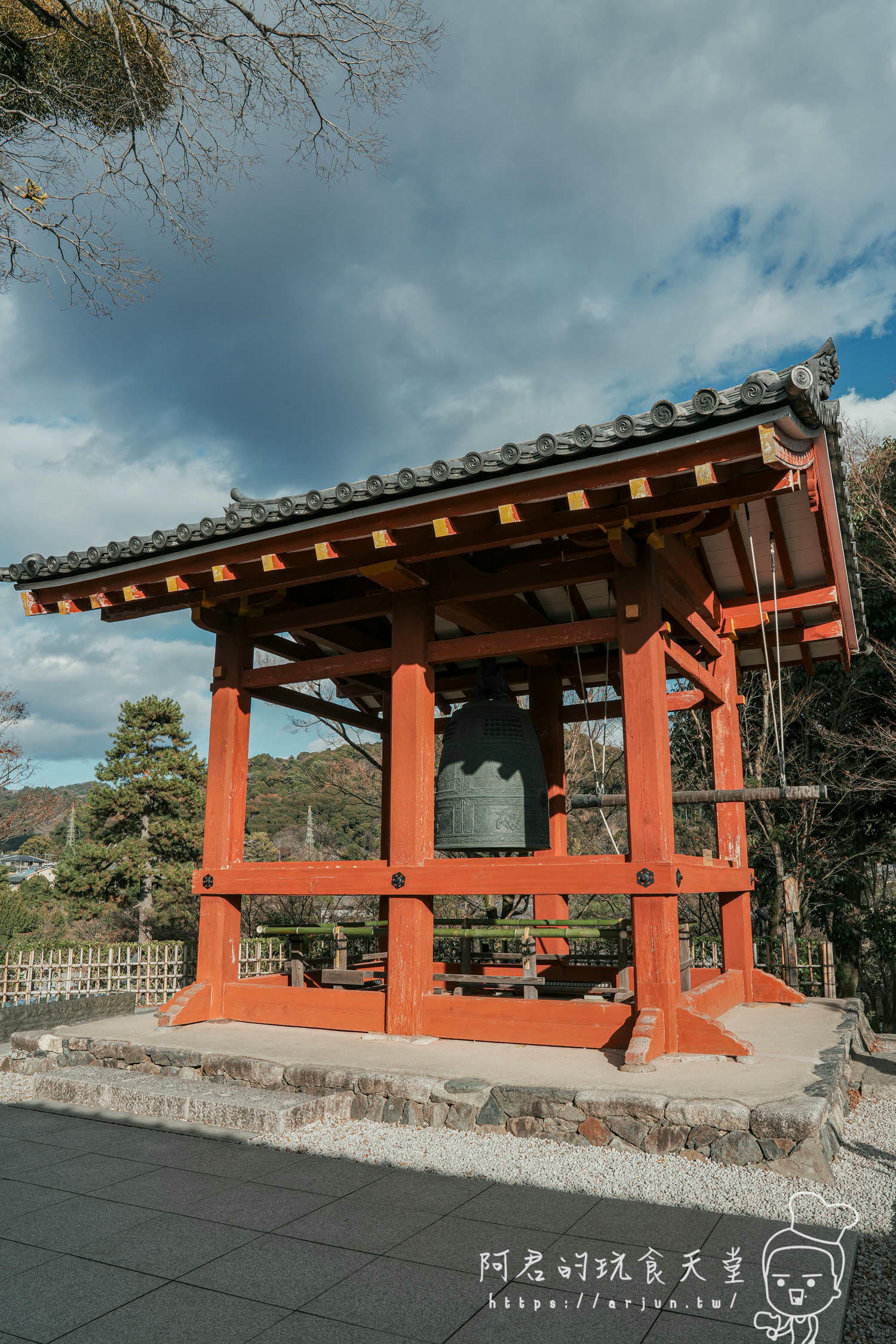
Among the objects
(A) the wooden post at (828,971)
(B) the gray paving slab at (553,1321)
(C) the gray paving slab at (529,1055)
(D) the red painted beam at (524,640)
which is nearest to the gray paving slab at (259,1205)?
(B) the gray paving slab at (553,1321)

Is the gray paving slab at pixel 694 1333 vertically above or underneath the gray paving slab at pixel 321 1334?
underneath

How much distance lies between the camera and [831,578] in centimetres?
794

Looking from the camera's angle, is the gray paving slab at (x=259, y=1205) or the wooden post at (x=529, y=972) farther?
the wooden post at (x=529, y=972)

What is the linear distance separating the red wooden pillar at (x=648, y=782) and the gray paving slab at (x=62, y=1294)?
138 inches

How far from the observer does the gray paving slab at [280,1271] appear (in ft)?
8.98

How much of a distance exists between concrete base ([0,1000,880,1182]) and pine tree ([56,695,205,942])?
17538 mm

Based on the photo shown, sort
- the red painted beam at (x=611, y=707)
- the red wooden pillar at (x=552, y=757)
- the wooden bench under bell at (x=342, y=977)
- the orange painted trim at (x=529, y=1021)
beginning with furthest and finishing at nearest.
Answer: the red wooden pillar at (x=552, y=757)
the red painted beam at (x=611, y=707)
the wooden bench under bell at (x=342, y=977)
the orange painted trim at (x=529, y=1021)

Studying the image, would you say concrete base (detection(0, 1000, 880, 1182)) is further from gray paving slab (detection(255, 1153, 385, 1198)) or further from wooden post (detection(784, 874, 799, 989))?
wooden post (detection(784, 874, 799, 989))

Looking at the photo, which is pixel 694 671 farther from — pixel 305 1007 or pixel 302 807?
pixel 302 807

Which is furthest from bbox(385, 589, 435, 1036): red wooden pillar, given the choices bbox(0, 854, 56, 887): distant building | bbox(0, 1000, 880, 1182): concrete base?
bbox(0, 854, 56, 887): distant building

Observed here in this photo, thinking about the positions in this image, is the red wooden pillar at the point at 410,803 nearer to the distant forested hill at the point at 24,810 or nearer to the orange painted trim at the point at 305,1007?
the orange painted trim at the point at 305,1007

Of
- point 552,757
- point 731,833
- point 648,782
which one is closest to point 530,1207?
point 648,782

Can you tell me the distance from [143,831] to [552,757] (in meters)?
18.5

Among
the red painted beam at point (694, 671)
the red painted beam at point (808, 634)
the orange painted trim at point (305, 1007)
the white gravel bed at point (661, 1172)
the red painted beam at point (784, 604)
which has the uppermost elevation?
the red painted beam at point (784, 604)
